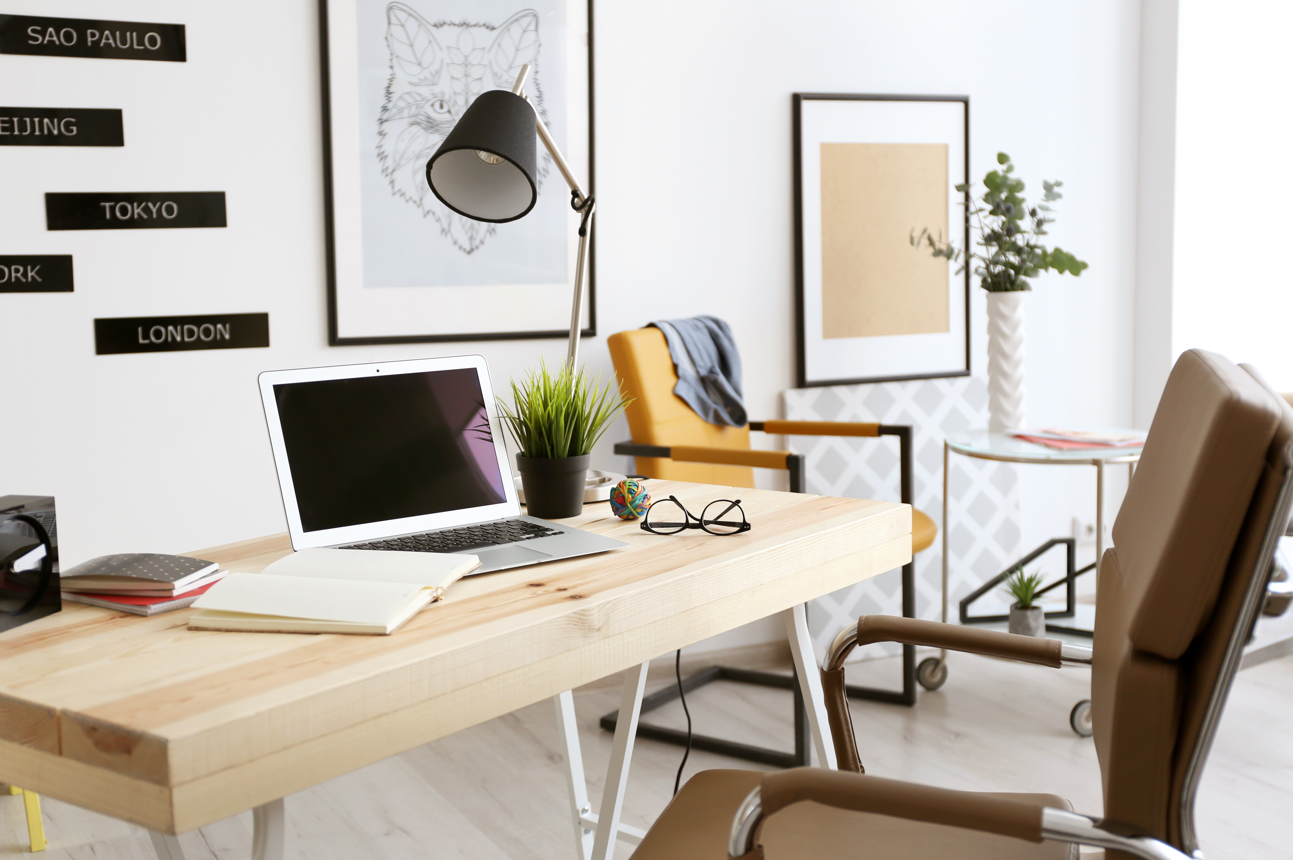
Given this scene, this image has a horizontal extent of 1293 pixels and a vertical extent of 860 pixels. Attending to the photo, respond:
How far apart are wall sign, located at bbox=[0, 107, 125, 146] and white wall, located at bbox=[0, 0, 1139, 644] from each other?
0.08 ft

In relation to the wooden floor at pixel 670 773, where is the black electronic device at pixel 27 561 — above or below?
above

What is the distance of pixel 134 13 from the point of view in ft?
7.72

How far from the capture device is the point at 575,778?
191 centimetres

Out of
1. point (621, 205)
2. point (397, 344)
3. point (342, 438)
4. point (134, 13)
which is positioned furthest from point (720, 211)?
point (342, 438)

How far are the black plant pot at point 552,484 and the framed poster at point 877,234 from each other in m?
1.63

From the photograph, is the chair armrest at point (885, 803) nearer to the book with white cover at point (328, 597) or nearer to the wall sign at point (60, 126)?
the book with white cover at point (328, 597)

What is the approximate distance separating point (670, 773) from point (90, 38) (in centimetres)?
207

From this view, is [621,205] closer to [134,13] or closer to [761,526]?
[134,13]

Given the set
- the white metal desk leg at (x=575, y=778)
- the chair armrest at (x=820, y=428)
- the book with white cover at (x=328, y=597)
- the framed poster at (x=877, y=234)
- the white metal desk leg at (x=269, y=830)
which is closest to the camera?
the white metal desk leg at (x=269, y=830)

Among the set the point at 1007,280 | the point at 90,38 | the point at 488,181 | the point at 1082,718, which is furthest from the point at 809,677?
the point at 90,38

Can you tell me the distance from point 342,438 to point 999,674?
224 centimetres

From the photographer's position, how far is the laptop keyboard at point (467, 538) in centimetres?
141

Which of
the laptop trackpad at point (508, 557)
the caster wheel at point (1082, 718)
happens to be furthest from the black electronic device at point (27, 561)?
the caster wheel at point (1082, 718)

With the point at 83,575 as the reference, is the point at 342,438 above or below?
above
